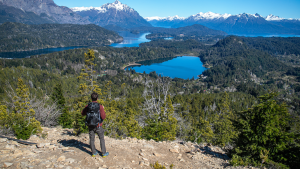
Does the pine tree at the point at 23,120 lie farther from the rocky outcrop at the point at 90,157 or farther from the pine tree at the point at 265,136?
the pine tree at the point at 265,136

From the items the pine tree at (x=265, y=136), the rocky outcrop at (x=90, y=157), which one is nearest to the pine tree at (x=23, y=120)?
the rocky outcrop at (x=90, y=157)

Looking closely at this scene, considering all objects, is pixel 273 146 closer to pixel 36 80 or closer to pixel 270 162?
pixel 270 162

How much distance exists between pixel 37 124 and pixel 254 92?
517ft

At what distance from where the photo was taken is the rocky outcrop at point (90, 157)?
727cm

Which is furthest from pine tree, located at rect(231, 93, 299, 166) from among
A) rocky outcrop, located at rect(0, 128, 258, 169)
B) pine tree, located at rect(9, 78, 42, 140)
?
pine tree, located at rect(9, 78, 42, 140)

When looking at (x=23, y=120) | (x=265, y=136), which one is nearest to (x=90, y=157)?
(x=23, y=120)

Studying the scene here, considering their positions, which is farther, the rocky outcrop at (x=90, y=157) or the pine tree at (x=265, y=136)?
the pine tree at (x=265, y=136)

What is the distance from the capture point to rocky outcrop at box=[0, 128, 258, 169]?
23.8 ft

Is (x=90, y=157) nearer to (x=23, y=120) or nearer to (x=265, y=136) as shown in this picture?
(x=23, y=120)

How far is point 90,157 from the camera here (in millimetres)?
7988

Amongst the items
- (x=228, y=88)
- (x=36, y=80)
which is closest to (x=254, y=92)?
(x=228, y=88)

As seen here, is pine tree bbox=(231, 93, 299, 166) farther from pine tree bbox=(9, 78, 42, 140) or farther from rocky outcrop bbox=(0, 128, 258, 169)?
pine tree bbox=(9, 78, 42, 140)

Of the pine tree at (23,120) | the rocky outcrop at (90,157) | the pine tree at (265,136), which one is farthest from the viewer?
the pine tree at (23,120)

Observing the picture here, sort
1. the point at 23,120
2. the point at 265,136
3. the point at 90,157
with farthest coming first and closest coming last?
1. the point at 23,120
2. the point at 265,136
3. the point at 90,157
